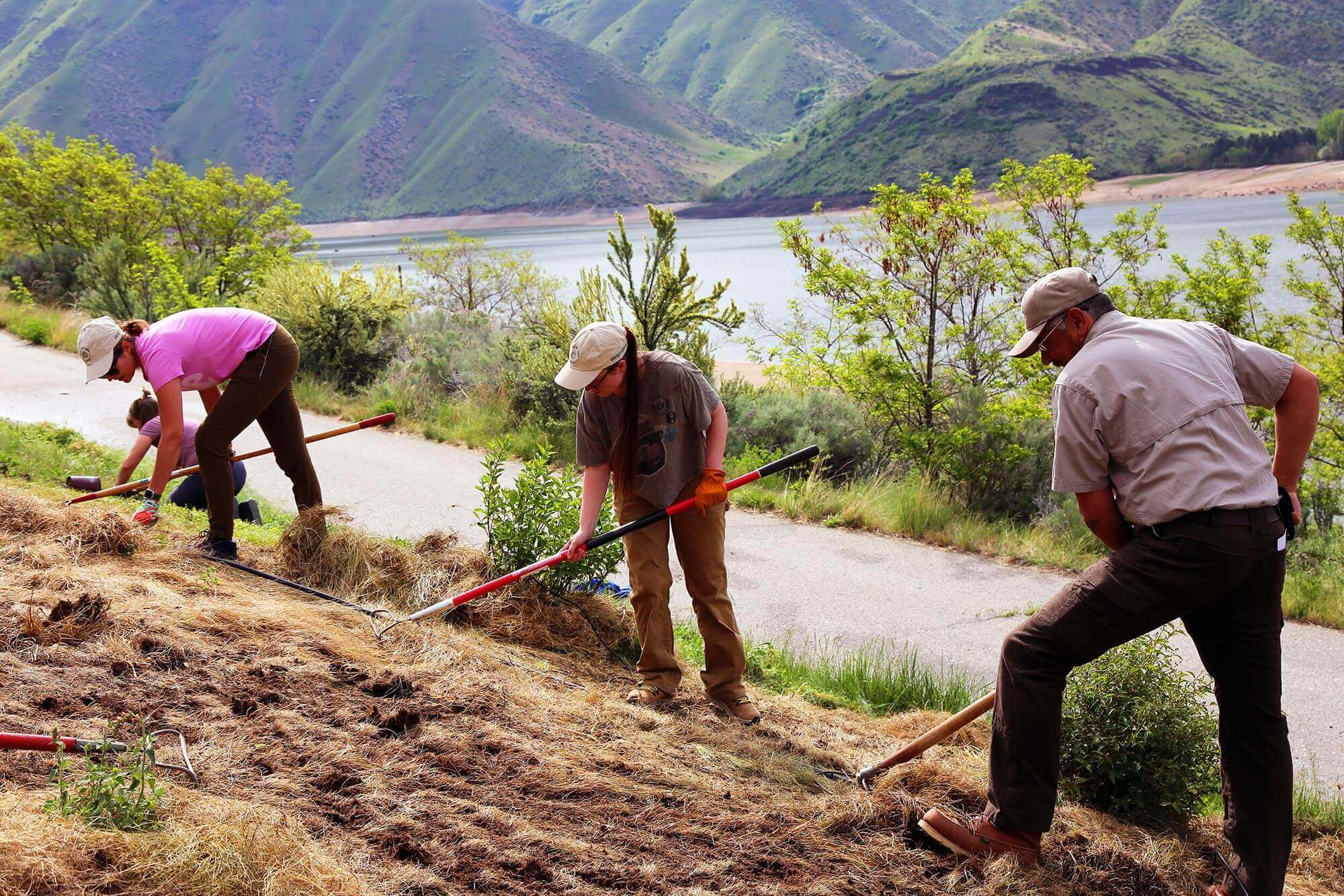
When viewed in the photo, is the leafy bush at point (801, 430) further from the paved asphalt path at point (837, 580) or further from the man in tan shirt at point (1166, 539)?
the man in tan shirt at point (1166, 539)

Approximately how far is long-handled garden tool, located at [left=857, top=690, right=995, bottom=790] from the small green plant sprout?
8.34 ft

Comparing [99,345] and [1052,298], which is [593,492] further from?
[99,345]

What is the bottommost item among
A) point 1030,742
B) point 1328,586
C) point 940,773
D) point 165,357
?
point 1328,586

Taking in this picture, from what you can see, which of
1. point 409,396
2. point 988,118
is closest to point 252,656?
point 409,396

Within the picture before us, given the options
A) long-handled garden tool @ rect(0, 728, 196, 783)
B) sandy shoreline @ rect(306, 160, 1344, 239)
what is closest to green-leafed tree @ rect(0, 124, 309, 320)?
long-handled garden tool @ rect(0, 728, 196, 783)

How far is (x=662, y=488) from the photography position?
492 centimetres

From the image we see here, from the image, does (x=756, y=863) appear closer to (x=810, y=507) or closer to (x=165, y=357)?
(x=165, y=357)

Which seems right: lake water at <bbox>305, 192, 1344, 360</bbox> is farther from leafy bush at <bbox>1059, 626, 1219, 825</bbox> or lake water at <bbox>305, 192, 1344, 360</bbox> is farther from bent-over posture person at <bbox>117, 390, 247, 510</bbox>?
leafy bush at <bbox>1059, 626, 1219, 825</bbox>

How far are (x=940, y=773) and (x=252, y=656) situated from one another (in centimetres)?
293

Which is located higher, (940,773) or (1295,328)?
(1295,328)

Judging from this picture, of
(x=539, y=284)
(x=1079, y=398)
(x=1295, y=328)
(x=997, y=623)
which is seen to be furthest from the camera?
(x=539, y=284)

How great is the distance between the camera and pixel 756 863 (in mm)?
3496

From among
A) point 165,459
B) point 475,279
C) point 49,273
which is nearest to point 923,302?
point 165,459

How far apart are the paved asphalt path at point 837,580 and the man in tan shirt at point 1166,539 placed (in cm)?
180
